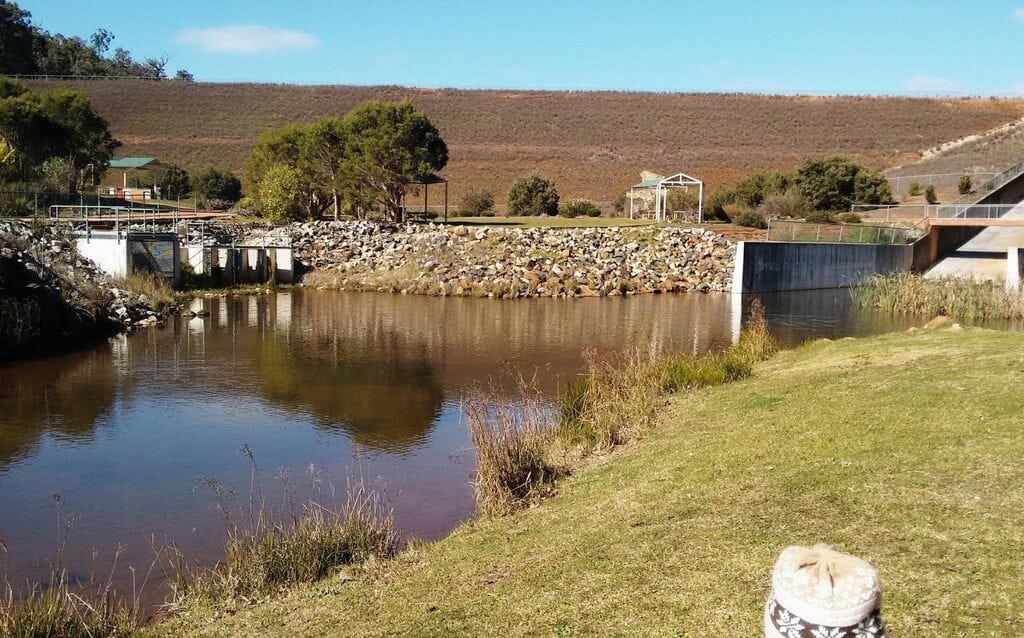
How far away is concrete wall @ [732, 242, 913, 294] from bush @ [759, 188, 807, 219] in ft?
28.0

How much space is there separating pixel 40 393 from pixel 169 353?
157 inches

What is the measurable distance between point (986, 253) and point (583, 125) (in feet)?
193

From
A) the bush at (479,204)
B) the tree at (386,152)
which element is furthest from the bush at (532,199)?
the tree at (386,152)

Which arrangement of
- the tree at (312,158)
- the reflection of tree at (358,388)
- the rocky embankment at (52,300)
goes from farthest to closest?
the tree at (312,158) → the rocky embankment at (52,300) → the reflection of tree at (358,388)

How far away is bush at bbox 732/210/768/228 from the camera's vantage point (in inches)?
1670

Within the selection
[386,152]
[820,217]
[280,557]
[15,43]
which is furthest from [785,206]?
[15,43]

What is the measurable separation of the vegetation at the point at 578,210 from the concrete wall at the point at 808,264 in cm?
1695

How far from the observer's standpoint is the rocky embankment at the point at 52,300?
18953 millimetres

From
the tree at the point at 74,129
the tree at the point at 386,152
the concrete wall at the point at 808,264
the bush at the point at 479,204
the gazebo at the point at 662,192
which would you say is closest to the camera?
the concrete wall at the point at 808,264

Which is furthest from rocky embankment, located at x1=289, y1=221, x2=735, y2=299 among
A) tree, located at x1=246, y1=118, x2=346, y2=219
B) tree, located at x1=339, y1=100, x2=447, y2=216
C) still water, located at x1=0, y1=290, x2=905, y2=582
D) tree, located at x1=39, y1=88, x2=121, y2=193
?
tree, located at x1=39, y1=88, x2=121, y2=193

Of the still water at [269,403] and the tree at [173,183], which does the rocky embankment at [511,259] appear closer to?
the still water at [269,403]

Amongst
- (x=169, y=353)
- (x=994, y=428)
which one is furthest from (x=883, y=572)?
(x=169, y=353)

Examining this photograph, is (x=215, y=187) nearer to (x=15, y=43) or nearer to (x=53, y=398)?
(x=53, y=398)

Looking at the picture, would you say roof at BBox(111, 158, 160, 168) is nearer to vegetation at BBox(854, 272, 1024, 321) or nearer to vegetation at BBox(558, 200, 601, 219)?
vegetation at BBox(558, 200, 601, 219)
